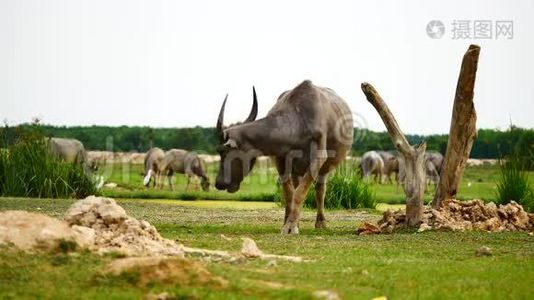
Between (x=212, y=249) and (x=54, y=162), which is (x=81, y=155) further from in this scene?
(x=212, y=249)

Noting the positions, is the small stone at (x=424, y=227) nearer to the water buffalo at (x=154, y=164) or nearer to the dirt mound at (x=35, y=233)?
the dirt mound at (x=35, y=233)

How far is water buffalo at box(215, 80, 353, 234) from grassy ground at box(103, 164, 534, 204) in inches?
294

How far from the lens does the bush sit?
20.9 meters

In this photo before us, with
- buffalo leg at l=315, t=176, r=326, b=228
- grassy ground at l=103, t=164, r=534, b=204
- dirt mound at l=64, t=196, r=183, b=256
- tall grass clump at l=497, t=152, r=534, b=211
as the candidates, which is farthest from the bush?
dirt mound at l=64, t=196, r=183, b=256

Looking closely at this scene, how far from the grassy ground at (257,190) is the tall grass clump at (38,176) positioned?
15.9 feet

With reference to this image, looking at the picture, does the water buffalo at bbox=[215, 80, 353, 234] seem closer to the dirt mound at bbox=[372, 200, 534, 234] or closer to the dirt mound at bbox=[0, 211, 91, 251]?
the dirt mound at bbox=[372, 200, 534, 234]

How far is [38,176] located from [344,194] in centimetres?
712

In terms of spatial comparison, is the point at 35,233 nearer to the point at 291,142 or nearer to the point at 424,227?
the point at 291,142

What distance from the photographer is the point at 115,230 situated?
376 inches

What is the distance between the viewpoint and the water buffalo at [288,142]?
1282cm

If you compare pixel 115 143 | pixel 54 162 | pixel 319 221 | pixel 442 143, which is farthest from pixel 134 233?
pixel 115 143

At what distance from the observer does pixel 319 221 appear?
14.1 m

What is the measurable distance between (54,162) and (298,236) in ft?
34.0

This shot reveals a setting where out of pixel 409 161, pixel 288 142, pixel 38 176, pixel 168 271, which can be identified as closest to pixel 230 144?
pixel 288 142
